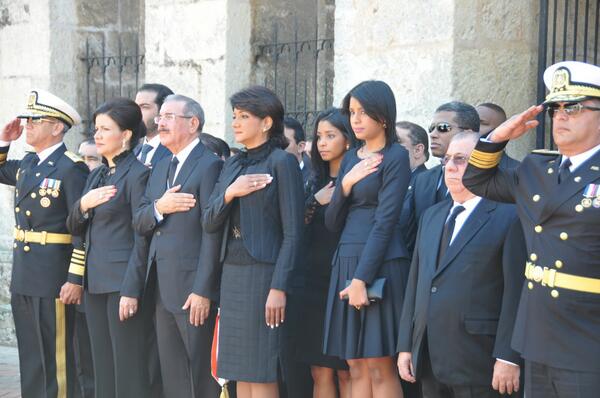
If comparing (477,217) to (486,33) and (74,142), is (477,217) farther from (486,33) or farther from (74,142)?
(74,142)

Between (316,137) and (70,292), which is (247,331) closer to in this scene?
(316,137)

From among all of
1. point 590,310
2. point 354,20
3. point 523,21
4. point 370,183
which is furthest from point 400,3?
point 590,310

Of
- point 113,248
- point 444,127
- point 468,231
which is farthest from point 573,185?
point 113,248

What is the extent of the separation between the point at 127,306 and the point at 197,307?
0.55m

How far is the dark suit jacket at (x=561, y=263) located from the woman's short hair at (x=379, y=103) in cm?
118

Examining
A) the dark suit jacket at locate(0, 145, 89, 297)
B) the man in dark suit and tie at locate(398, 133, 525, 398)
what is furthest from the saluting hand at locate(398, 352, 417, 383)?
the dark suit jacket at locate(0, 145, 89, 297)

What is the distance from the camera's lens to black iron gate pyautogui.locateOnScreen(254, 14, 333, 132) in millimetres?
8688

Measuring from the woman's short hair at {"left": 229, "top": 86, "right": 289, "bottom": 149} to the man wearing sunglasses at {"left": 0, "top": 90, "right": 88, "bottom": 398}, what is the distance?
64.1 inches

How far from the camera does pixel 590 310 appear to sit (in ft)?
13.2

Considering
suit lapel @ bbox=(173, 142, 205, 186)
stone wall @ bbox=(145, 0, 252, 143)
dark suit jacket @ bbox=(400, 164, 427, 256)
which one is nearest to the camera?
dark suit jacket @ bbox=(400, 164, 427, 256)

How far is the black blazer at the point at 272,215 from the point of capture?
5.46m

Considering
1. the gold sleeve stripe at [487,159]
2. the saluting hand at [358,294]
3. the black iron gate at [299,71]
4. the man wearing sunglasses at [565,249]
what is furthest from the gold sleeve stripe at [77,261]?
the man wearing sunglasses at [565,249]

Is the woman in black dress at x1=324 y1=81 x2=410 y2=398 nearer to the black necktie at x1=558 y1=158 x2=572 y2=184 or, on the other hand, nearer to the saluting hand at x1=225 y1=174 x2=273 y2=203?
the saluting hand at x1=225 y1=174 x2=273 y2=203

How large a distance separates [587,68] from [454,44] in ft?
8.72
